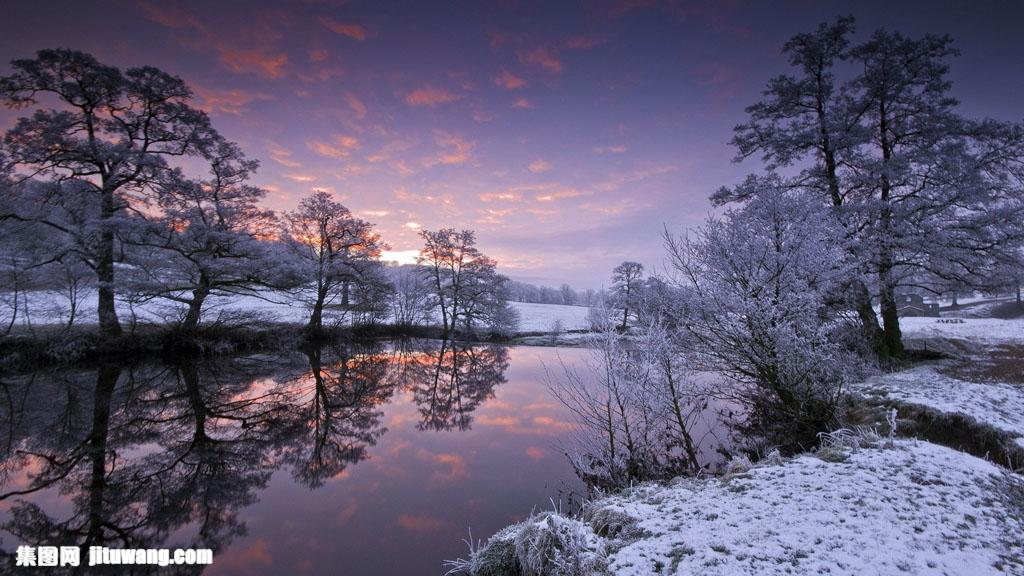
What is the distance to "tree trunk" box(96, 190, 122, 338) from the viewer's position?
50.6 ft

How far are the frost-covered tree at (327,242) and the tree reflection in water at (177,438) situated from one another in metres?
9.74

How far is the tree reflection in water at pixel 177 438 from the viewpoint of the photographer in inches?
215

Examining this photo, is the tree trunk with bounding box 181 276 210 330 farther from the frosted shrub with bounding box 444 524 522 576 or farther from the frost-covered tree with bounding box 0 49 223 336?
the frosted shrub with bounding box 444 524 522 576

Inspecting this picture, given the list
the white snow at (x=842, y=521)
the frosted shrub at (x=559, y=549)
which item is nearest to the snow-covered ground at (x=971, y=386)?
the white snow at (x=842, y=521)

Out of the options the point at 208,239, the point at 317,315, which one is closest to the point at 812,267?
the point at 208,239

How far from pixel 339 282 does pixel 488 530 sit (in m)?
24.8

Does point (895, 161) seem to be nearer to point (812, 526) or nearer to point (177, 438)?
point (812, 526)

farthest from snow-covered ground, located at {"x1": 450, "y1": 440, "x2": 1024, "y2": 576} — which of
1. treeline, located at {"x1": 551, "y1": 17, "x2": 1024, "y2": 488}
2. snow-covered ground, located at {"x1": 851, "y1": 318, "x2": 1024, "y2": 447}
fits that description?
snow-covered ground, located at {"x1": 851, "y1": 318, "x2": 1024, "y2": 447}

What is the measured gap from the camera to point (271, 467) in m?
7.48

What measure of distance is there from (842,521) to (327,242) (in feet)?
95.6

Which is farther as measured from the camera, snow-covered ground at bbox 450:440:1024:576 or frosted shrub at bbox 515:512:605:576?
frosted shrub at bbox 515:512:605:576

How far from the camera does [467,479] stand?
293 inches

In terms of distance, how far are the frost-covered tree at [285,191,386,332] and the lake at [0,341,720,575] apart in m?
11.7

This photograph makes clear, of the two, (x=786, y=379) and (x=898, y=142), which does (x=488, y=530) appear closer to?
(x=786, y=379)
